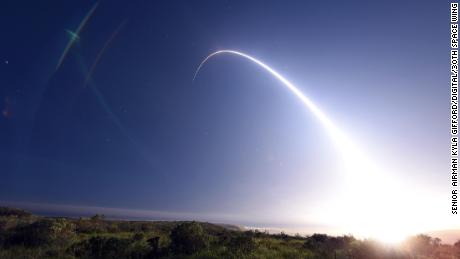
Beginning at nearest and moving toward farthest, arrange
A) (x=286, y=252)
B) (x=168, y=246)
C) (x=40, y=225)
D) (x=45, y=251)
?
(x=45, y=251) → (x=168, y=246) → (x=40, y=225) → (x=286, y=252)

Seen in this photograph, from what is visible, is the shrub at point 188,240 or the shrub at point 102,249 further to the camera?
the shrub at point 188,240

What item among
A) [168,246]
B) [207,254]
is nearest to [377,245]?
[207,254]

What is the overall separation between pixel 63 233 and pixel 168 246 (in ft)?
26.1

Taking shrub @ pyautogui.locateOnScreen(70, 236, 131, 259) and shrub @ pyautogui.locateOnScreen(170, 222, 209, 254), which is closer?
shrub @ pyautogui.locateOnScreen(70, 236, 131, 259)

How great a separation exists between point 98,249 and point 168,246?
168 inches

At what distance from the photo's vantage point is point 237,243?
2511cm

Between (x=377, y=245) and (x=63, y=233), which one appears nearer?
(x=63, y=233)

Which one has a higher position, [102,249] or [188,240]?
[188,240]

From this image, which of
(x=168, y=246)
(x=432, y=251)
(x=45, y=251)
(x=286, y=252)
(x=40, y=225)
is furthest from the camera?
(x=432, y=251)

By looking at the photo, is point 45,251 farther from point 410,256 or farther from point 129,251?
point 410,256

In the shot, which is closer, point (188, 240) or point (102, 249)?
point (102, 249)

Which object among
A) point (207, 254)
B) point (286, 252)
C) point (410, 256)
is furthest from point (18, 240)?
point (410, 256)

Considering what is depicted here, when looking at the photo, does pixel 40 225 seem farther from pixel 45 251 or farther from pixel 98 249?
pixel 98 249

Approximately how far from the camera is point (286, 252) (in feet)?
86.5
